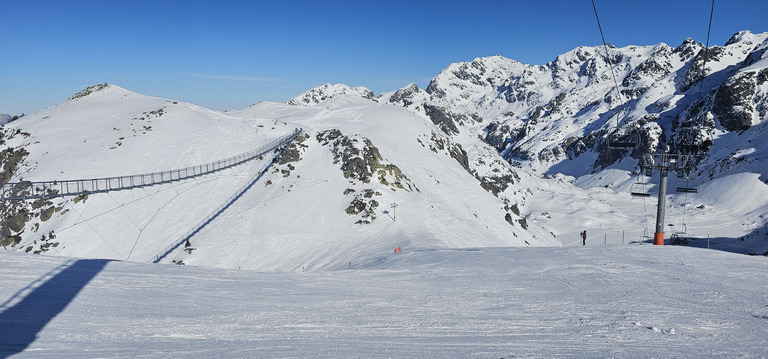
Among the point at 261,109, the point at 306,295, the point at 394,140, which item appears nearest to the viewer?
the point at 306,295

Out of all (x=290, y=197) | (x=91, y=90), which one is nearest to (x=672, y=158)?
(x=290, y=197)

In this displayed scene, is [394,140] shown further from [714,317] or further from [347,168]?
[714,317]

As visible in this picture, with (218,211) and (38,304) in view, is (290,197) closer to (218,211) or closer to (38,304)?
(218,211)

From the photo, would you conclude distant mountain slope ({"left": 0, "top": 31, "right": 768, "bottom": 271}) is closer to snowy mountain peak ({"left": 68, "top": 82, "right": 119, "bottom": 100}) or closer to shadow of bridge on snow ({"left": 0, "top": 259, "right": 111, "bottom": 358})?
snowy mountain peak ({"left": 68, "top": 82, "right": 119, "bottom": 100})

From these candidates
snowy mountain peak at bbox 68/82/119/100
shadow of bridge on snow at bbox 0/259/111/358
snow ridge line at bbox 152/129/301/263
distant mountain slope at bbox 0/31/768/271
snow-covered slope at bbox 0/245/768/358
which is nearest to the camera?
snow-covered slope at bbox 0/245/768/358

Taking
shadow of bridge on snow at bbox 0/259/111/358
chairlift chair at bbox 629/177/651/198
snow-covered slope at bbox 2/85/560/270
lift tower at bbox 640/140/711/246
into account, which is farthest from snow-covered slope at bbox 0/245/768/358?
snow-covered slope at bbox 2/85/560/270

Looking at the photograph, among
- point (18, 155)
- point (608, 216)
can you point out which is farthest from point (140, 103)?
point (608, 216)
